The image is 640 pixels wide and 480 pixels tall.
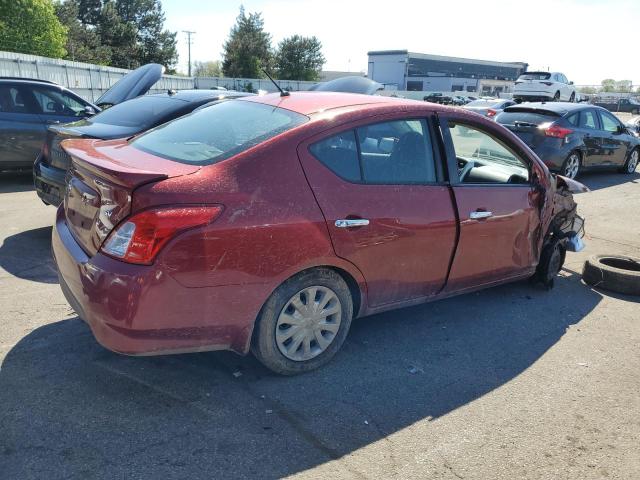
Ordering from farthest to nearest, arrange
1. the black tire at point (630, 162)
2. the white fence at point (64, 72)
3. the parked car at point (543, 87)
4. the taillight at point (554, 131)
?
the parked car at point (543, 87) < the white fence at point (64, 72) < the black tire at point (630, 162) < the taillight at point (554, 131)

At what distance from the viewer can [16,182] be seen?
879 centimetres

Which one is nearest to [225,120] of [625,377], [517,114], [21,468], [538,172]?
[21,468]

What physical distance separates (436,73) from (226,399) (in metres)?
97.4

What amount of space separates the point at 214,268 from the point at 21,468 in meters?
1.25

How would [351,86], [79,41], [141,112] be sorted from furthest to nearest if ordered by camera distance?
[79,41] < [351,86] < [141,112]

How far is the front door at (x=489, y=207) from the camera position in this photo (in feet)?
12.8

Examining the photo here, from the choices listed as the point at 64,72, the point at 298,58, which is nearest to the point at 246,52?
the point at 298,58

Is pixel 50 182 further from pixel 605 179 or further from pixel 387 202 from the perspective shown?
pixel 605 179

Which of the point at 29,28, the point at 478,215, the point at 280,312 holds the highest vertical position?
the point at 29,28

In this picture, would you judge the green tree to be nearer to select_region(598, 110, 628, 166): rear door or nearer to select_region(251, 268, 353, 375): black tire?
select_region(598, 110, 628, 166): rear door

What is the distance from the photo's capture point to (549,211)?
4703mm

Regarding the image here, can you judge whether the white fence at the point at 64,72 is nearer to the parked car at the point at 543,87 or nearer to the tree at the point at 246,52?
the parked car at the point at 543,87

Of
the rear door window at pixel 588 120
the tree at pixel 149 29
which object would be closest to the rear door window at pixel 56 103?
the rear door window at pixel 588 120

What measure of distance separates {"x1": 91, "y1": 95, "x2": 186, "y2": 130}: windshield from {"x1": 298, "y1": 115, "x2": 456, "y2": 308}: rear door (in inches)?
138
